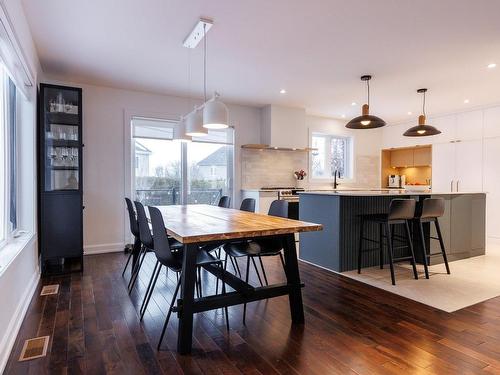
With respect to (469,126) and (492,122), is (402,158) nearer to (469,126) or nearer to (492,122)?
(469,126)

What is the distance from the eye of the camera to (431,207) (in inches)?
140

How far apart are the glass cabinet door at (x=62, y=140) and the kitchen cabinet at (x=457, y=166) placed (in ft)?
21.4

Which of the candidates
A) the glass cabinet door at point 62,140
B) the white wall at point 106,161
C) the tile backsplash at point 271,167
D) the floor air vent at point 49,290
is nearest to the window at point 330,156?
the tile backsplash at point 271,167

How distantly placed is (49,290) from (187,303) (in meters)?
1.95

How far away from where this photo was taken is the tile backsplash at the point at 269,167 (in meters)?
5.94

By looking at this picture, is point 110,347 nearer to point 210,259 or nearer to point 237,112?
point 210,259

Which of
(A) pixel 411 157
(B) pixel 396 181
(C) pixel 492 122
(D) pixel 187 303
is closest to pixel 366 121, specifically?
(D) pixel 187 303

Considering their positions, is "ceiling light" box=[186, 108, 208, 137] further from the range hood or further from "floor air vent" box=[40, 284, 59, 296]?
the range hood

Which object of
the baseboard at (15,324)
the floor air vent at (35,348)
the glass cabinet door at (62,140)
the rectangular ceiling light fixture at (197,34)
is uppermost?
the rectangular ceiling light fixture at (197,34)

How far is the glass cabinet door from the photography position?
3.70 metres

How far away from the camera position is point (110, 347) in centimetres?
202

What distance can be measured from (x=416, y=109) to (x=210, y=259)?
550cm

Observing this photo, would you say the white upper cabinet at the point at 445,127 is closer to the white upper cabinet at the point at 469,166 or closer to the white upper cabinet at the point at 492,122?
the white upper cabinet at the point at 469,166

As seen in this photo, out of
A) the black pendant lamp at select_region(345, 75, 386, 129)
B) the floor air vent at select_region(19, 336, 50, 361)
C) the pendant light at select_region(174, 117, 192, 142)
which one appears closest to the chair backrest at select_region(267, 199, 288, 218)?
the pendant light at select_region(174, 117, 192, 142)
